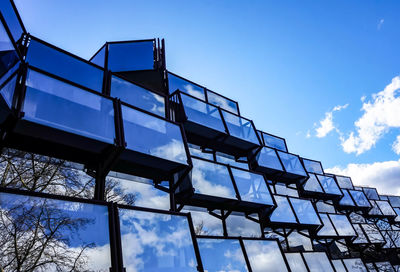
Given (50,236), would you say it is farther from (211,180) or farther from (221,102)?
(221,102)

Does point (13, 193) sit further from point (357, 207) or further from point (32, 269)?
point (357, 207)

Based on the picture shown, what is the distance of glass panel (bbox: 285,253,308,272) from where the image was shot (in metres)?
8.32

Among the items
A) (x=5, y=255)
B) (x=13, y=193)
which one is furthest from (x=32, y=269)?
(x=13, y=193)

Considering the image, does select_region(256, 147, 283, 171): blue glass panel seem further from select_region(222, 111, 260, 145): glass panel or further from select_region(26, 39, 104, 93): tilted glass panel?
select_region(26, 39, 104, 93): tilted glass panel

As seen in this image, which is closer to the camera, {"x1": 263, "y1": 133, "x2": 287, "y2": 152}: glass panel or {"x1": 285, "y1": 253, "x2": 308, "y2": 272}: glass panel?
{"x1": 285, "y1": 253, "x2": 308, "y2": 272}: glass panel

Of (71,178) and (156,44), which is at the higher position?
(156,44)

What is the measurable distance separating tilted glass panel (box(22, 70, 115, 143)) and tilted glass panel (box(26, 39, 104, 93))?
1.48 meters

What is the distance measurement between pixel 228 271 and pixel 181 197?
2.21 meters

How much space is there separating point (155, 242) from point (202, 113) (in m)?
6.17

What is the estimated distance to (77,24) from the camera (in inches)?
342

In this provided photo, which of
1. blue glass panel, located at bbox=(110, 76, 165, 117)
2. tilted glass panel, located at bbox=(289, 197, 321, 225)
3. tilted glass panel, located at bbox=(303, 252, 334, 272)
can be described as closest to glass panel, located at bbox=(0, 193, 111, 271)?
blue glass panel, located at bbox=(110, 76, 165, 117)

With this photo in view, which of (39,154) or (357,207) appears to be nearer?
(39,154)

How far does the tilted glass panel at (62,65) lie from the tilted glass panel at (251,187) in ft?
17.2

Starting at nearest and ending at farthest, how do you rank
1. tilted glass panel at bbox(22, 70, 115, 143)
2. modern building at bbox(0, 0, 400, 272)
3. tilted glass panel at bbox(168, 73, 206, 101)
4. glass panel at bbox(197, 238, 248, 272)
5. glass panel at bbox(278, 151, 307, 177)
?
modern building at bbox(0, 0, 400, 272), tilted glass panel at bbox(22, 70, 115, 143), glass panel at bbox(197, 238, 248, 272), tilted glass panel at bbox(168, 73, 206, 101), glass panel at bbox(278, 151, 307, 177)
